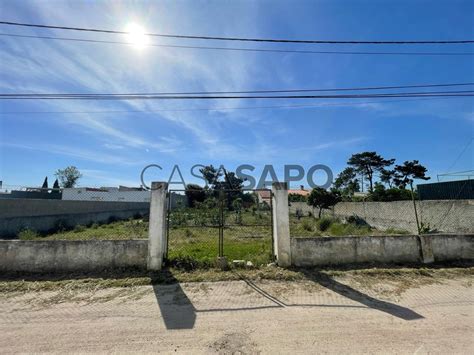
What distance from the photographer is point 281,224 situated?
20.7 feet

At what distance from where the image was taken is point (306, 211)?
95.1ft

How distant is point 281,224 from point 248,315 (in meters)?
2.79

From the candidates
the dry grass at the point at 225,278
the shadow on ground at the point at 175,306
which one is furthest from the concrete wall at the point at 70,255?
the shadow on ground at the point at 175,306

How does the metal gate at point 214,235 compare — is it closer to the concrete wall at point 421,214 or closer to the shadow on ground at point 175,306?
the shadow on ground at point 175,306

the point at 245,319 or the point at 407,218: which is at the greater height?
the point at 407,218

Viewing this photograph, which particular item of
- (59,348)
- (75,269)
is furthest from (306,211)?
(59,348)

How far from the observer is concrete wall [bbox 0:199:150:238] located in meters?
12.1

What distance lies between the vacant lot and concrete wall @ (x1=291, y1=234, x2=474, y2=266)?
70 cm

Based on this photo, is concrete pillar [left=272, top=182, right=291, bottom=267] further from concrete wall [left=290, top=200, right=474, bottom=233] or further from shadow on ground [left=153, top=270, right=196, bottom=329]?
concrete wall [left=290, top=200, right=474, bottom=233]

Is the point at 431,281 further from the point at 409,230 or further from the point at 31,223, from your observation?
the point at 31,223

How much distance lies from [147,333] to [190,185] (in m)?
31.9

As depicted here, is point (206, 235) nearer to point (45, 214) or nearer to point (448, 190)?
point (45, 214)

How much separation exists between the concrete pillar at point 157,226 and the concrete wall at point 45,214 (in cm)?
1009

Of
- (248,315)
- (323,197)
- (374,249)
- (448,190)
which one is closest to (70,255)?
(248,315)
